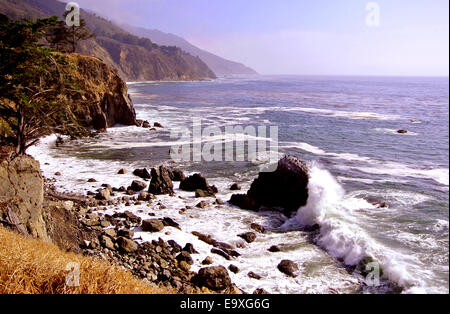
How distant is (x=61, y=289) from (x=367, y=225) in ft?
38.1

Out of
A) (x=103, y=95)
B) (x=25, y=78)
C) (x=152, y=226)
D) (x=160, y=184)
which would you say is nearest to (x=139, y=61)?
(x=103, y=95)

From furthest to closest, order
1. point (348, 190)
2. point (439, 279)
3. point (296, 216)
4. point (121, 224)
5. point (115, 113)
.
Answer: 1. point (115, 113)
2. point (348, 190)
3. point (296, 216)
4. point (121, 224)
5. point (439, 279)

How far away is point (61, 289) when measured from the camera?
4.16 metres

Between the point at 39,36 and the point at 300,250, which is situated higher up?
the point at 39,36

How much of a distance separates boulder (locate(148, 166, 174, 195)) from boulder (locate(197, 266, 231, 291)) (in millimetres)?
8059

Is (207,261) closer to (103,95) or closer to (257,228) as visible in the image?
(257,228)

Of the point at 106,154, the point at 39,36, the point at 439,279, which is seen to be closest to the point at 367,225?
the point at 439,279

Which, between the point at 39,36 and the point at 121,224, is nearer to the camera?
the point at 121,224

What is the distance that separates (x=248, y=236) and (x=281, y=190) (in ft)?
15.1

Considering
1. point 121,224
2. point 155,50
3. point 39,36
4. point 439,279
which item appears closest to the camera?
point 439,279

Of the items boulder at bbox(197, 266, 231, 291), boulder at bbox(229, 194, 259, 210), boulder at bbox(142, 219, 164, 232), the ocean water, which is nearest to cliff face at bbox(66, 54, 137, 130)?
the ocean water

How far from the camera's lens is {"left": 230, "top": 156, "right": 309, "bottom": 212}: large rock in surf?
14484 mm
